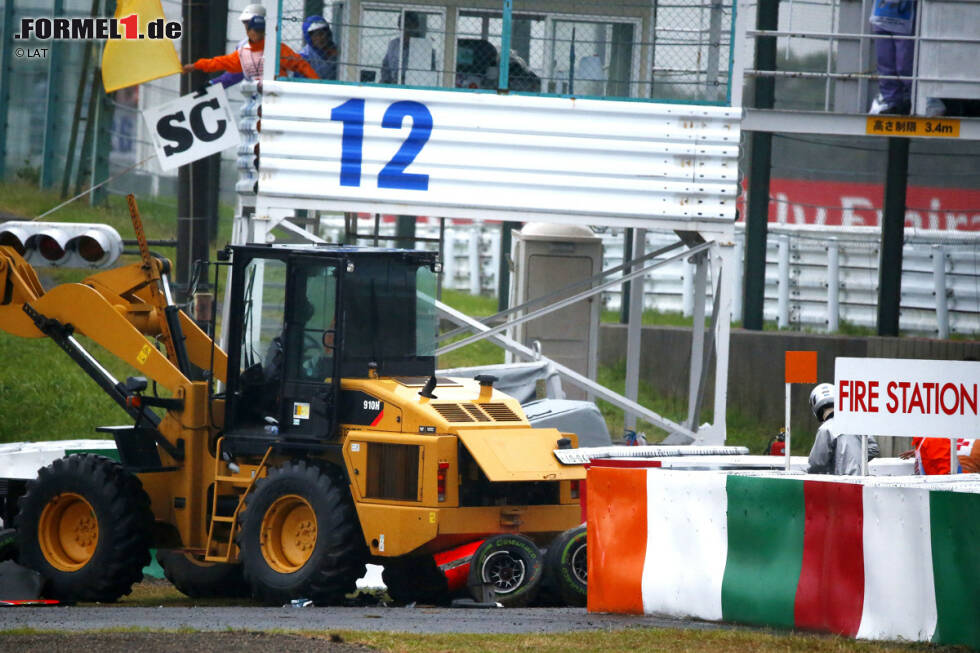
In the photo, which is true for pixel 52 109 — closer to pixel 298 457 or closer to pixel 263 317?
pixel 263 317

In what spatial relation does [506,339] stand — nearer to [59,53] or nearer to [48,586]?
[48,586]

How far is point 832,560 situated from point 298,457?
4.14 metres

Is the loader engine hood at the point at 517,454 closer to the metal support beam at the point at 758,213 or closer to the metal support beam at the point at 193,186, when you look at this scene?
the metal support beam at the point at 193,186

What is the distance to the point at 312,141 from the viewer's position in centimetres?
1504

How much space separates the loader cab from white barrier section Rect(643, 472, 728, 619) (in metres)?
2.50

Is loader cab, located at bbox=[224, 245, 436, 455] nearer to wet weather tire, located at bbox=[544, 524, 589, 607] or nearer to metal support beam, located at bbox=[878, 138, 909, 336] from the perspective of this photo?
wet weather tire, located at bbox=[544, 524, 589, 607]

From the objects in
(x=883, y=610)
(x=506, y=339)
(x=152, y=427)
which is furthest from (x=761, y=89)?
(x=883, y=610)

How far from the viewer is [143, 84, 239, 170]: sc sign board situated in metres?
15.9

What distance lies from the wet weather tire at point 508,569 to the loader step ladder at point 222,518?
1834 mm

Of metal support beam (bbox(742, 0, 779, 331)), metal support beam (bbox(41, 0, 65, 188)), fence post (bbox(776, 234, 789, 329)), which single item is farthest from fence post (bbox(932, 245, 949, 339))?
metal support beam (bbox(41, 0, 65, 188))

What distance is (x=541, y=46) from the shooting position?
1538 cm

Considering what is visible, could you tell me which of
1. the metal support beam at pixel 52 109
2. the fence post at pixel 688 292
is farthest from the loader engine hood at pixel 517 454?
the metal support beam at pixel 52 109

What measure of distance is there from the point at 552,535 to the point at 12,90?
15.6m

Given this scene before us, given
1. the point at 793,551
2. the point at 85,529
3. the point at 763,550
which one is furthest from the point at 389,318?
the point at 793,551
